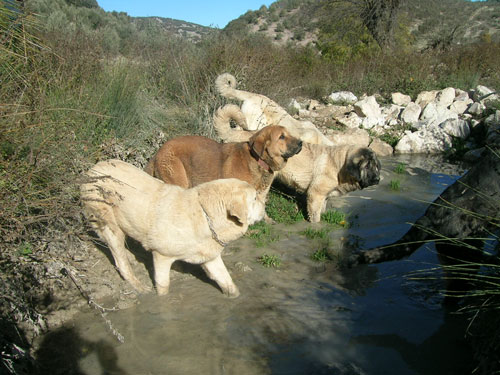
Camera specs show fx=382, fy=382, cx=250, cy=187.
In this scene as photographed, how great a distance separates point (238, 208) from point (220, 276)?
975 millimetres

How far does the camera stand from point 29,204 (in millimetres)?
3484

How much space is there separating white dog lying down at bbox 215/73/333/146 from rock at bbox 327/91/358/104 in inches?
321

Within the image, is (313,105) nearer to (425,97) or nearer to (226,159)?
(425,97)

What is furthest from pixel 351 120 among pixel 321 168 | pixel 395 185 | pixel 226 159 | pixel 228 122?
pixel 226 159

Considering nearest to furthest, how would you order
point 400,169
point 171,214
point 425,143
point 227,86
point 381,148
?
point 171,214 < point 227,86 < point 400,169 < point 381,148 < point 425,143

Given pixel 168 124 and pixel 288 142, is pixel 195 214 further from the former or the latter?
pixel 168 124

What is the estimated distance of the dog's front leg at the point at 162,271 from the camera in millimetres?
4285

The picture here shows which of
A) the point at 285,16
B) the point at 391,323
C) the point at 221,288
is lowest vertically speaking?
the point at 391,323

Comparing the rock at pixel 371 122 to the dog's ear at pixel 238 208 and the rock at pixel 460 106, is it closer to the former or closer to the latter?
the rock at pixel 460 106

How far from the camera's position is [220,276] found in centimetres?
448

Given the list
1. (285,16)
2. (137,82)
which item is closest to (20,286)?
(137,82)

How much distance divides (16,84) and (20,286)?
203 cm

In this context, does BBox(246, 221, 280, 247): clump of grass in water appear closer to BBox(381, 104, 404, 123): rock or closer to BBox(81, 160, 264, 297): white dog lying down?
BBox(81, 160, 264, 297): white dog lying down

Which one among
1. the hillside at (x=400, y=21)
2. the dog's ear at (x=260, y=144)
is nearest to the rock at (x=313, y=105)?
the dog's ear at (x=260, y=144)
